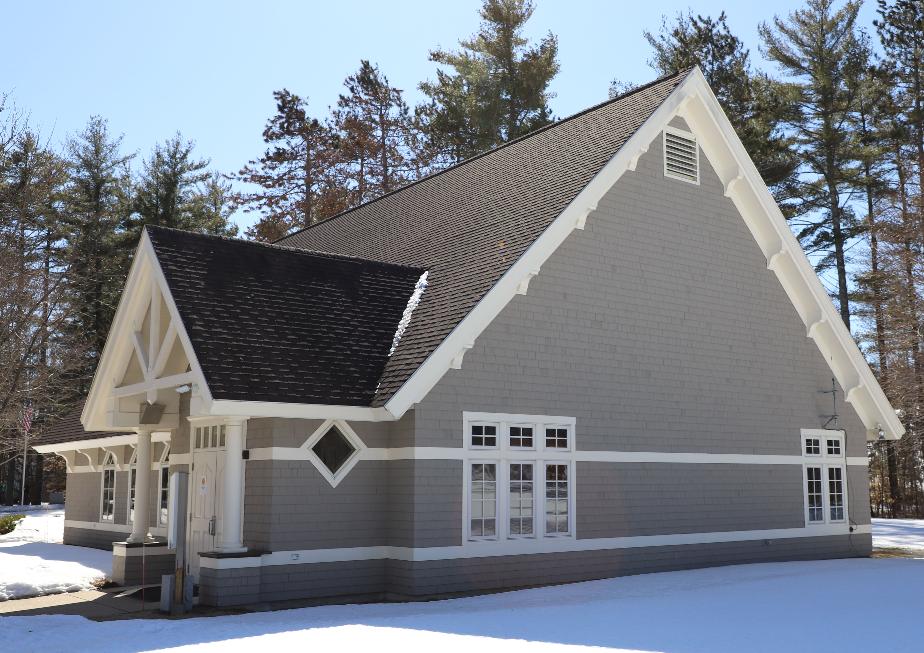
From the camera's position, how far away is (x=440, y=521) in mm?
12812

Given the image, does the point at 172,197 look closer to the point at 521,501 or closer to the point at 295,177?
the point at 295,177

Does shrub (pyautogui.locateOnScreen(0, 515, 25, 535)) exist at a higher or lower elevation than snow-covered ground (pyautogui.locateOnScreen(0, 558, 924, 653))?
lower

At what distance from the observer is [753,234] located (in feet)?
57.5

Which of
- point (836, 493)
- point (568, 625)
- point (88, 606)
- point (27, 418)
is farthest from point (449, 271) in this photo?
point (27, 418)

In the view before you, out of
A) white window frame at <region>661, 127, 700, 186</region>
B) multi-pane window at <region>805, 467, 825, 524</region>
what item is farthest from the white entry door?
multi-pane window at <region>805, 467, 825, 524</region>

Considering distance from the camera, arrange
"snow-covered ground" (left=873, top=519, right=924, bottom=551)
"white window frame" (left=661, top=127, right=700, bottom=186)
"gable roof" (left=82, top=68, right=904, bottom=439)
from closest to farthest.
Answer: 1. "gable roof" (left=82, top=68, right=904, bottom=439)
2. "white window frame" (left=661, top=127, right=700, bottom=186)
3. "snow-covered ground" (left=873, top=519, right=924, bottom=551)

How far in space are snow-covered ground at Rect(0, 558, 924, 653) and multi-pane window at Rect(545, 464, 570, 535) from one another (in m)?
1.27

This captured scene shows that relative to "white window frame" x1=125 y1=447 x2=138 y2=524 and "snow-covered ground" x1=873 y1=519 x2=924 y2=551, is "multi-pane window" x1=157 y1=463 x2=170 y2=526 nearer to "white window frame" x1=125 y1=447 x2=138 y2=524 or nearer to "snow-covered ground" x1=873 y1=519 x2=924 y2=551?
"white window frame" x1=125 y1=447 x2=138 y2=524

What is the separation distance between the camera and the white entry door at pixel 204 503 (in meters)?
13.5

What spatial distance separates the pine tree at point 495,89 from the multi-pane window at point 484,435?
83.5 ft

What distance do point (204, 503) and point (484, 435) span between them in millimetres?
4298

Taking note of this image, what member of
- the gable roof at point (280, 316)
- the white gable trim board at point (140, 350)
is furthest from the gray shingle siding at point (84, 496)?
the gable roof at point (280, 316)

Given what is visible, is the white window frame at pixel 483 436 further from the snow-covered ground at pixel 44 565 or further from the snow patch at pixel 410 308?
the snow-covered ground at pixel 44 565

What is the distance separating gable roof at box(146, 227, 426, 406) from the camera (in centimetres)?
1215
